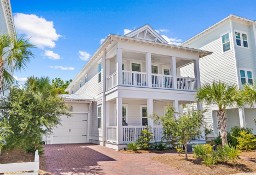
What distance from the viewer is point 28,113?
8148mm

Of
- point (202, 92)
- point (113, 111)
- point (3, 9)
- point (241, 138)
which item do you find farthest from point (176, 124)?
point (3, 9)

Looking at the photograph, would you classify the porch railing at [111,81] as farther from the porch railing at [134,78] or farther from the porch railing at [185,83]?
the porch railing at [185,83]

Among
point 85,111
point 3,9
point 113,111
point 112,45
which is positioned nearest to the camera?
point 3,9

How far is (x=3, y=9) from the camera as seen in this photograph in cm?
1265

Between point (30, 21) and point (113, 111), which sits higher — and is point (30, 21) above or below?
above

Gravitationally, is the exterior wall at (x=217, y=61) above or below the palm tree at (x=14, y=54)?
above

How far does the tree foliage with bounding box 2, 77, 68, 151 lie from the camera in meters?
8.05

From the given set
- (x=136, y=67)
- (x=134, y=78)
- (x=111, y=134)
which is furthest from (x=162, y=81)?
(x=111, y=134)

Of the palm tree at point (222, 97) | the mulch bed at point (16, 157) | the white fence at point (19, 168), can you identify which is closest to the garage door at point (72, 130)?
the mulch bed at point (16, 157)

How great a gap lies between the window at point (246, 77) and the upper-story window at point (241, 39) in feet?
9.14

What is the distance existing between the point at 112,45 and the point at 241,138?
10.7m

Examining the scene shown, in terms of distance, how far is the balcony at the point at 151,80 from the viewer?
14.7 meters

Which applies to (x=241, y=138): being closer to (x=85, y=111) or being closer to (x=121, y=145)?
(x=121, y=145)

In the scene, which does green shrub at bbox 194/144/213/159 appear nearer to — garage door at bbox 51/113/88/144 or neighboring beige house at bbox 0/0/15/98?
neighboring beige house at bbox 0/0/15/98
